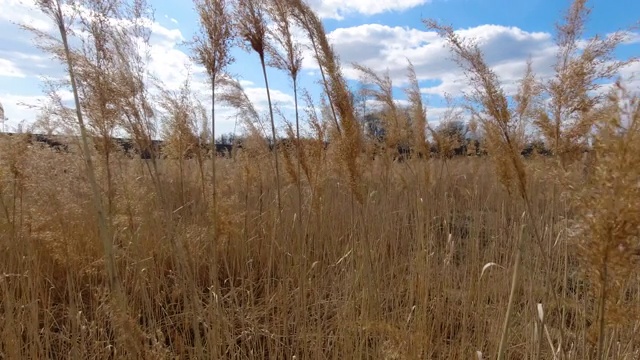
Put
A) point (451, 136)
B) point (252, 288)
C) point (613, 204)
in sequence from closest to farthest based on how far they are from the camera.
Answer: point (613, 204) → point (252, 288) → point (451, 136)

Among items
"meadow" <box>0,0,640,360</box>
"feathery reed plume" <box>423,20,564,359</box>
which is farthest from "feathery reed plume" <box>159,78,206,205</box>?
"feathery reed plume" <box>423,20,564,359</box>

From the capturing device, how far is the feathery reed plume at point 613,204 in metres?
0.84

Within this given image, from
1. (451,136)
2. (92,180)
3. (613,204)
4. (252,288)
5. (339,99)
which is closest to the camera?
(613,204)

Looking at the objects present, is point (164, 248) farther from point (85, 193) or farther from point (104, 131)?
point (104, 131)

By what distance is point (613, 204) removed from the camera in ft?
2.79

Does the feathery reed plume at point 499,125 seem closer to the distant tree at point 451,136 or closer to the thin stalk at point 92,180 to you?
the thin stalk at point 92,180

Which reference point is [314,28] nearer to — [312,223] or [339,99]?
[339,99]

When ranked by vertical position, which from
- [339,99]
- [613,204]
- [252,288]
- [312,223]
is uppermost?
[339,99]

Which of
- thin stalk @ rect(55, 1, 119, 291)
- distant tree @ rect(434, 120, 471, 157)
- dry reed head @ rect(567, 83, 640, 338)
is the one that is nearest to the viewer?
dry reed head @ rect(567, 83, 640, 338)

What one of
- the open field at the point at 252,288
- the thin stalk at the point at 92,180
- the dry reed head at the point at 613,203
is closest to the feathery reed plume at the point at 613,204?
the dry reed head at the point at 613,203

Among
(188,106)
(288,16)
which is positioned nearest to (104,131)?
(188,106)

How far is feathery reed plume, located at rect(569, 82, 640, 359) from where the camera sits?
84cm

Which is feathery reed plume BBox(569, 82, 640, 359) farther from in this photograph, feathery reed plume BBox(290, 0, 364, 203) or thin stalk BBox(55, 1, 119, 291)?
thin stalk BBox(55, 1, 119, 291)

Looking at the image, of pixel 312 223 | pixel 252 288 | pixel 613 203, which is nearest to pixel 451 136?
pixel 312 223
